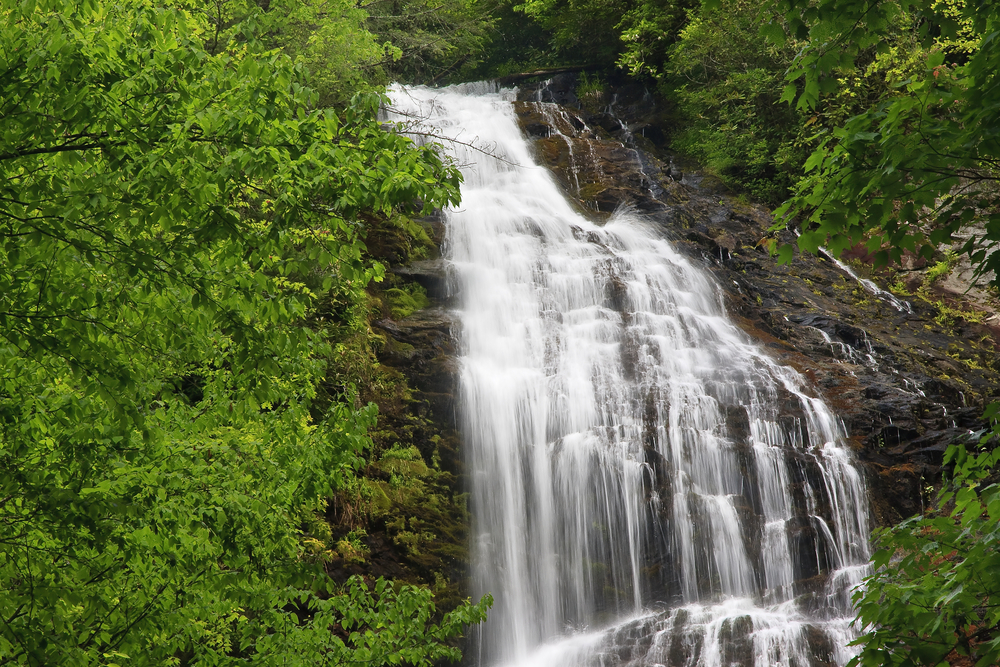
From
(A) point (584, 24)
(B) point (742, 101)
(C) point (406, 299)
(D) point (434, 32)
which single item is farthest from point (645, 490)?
(A) point (584, 24)

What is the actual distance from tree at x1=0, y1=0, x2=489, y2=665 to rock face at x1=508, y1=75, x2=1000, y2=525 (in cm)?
630

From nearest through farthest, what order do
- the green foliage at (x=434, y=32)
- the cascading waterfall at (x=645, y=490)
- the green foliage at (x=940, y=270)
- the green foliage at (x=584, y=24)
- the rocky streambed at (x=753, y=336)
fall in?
the cascading waterfall at (x=645, y=490) → the rocky streambed at (x=753, y=336) → the green foliage at (x=940, y=270) → the green foliage at (x=434, y=32) → the green foliage at (x=584, y=24)

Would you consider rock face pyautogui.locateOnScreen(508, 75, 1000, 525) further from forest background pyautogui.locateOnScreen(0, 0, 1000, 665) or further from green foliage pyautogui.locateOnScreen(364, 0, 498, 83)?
forest background pyautogui.locateOnScreen(0, 0, 1000, 665)

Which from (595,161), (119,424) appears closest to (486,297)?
(595,161)

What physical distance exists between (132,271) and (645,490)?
9410 millimetres

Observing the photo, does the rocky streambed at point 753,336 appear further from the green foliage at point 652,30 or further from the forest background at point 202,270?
the forest background at point 202,270

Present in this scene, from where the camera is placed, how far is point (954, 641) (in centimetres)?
318

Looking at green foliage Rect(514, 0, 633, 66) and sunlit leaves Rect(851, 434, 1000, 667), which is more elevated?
green foliage Rect(514, 0, 633, 66)

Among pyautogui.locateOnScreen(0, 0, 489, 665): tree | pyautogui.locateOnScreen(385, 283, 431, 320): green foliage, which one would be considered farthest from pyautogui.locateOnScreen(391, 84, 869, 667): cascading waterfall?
pyautogui.locateOnScreen(0, 0, 489, 665): tree

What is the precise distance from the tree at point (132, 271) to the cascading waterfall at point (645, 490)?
668cm

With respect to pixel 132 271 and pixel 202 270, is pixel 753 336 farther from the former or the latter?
pixel 132 271

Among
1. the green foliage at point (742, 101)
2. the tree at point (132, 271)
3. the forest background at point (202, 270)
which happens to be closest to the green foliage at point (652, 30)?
the green foliage at point (742, 101)

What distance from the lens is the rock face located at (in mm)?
12352

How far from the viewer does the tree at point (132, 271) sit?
10.8 ft
